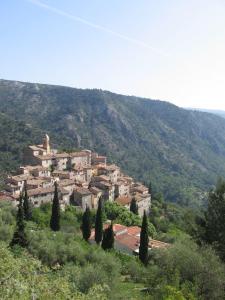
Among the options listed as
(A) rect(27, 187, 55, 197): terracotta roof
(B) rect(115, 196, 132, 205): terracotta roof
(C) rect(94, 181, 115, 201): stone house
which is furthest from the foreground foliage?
(B) rect(115, 196, 132, 205): terracotta roof

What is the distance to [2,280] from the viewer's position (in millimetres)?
12906

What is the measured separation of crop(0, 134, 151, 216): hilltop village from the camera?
63369 mm

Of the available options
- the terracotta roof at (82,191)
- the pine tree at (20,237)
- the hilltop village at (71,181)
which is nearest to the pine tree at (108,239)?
the pine tree at (20,237)

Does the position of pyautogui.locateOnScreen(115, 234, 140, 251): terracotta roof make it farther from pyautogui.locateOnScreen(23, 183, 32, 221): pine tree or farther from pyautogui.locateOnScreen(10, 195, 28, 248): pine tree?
pyautogui.locateOnScreen(10, 195, 28, 248): pine tree

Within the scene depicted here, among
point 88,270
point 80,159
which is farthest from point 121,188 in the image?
point 88,270

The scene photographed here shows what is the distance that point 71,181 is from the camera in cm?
6812

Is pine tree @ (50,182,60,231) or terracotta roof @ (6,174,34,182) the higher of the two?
terracotta roof @ (6,174,34,182)

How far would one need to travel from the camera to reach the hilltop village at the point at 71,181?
63.4m

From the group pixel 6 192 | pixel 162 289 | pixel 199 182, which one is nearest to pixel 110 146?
pixel 199 182

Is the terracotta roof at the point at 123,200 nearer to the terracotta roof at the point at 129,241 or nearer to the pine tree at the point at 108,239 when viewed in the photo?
the terracotta roof at the point at 129,241

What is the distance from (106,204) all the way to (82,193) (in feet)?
16.0

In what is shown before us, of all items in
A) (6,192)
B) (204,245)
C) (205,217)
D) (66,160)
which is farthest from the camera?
(66,160)

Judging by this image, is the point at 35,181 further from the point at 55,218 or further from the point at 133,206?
the point at 133,206

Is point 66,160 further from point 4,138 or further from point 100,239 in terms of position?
point 4,138
